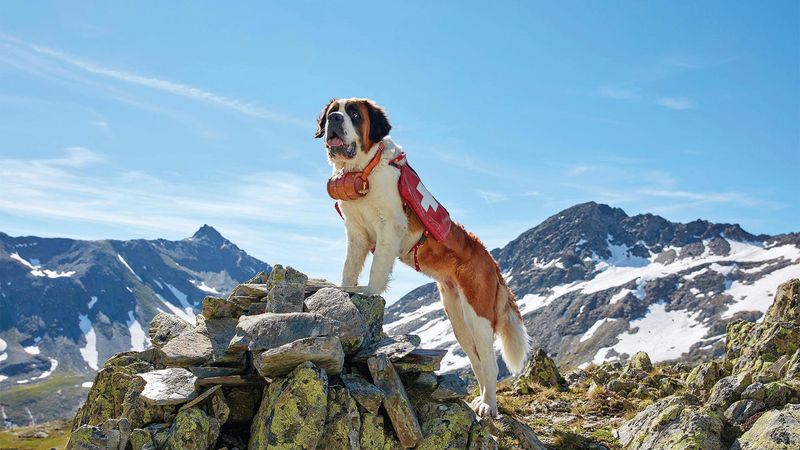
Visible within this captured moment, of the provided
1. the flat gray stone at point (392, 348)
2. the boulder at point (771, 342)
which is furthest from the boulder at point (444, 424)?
the boulder at point (771, 342)

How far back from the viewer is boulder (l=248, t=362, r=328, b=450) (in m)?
6.65

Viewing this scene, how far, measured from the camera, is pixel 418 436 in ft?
24.4

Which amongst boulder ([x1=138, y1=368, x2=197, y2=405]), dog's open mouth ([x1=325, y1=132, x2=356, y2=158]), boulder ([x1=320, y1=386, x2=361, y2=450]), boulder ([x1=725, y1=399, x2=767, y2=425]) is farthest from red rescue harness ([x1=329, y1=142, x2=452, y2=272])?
boulder ([x1=725, y1=399, x2=767, y2=425])

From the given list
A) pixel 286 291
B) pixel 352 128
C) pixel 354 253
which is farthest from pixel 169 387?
pixel 352 128

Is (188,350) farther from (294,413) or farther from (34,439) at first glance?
(34,439)

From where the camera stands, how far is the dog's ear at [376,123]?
9.14 meters

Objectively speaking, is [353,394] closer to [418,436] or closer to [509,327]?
[418,436]

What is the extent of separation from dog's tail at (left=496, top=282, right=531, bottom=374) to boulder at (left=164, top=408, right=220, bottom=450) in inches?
207

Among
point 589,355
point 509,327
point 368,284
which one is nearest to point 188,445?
point 368,284

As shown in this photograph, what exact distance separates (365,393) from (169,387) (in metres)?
2.08

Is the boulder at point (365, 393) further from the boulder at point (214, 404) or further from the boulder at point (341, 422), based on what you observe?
the boulder at point (214, 404)

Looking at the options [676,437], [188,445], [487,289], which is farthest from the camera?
[487,289]

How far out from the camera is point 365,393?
23.8 ft

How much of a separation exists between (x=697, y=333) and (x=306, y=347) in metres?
187
